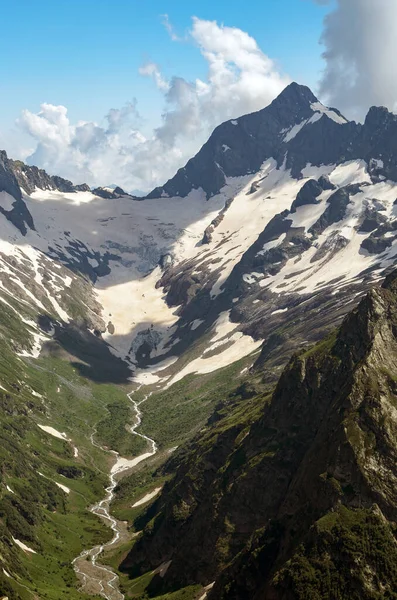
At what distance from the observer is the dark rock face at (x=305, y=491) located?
63.7 metres

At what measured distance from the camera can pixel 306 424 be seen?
9831 cm

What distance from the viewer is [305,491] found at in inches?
3054

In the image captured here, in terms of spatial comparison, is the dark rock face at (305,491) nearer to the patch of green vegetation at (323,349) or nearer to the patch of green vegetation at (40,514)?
the patch of green vegetation at (323,349)

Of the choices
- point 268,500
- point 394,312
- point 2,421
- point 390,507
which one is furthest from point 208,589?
point 2,421

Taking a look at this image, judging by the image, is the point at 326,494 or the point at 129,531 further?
the point at 129,531

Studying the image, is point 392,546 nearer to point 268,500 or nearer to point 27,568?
point 268,500

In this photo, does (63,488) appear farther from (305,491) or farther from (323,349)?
(305,491)

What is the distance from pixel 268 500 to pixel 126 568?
43.0 m

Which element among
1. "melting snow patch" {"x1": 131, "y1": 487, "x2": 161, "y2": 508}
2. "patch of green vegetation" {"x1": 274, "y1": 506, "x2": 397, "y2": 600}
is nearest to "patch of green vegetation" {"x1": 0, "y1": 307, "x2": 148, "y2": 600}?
"melting snow patch" {"x1": 131, "y1": 487, "x2": 161, "y2": 508}

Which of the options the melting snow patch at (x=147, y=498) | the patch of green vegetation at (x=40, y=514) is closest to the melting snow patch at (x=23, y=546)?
the patch of green vegetation at (x=40, y=514)

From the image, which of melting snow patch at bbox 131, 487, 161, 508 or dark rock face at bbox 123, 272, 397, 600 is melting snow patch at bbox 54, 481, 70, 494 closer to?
Answer: melting snow patch at bbox 131, 487, 161, 508

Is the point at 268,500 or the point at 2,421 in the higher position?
the point at 268,500

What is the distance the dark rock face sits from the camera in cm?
6372

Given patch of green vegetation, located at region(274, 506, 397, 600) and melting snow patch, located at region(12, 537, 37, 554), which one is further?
melting snow patch, located at region(12, 537, 37, 554)
